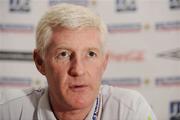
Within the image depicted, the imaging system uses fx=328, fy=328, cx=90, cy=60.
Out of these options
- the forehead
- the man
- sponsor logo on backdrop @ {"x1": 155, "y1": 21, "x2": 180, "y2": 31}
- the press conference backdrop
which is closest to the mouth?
the man

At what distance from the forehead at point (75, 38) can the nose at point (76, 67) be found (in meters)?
0.04

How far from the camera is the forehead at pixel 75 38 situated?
3.04 ft

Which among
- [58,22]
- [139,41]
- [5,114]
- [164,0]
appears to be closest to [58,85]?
[58,22]

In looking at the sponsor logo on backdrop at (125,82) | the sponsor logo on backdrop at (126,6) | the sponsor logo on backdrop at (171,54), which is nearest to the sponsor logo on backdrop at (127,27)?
the sponsor logo on backdrop at (126,6)

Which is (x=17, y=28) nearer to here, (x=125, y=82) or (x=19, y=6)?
(x=19, y=6)

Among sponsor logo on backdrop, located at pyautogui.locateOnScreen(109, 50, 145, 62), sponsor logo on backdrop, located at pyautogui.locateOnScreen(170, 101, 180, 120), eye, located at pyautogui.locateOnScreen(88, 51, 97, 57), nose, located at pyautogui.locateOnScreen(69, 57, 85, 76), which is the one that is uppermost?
eye, located at pyautogui.locateOnScreen(88, 51, 97, 57)

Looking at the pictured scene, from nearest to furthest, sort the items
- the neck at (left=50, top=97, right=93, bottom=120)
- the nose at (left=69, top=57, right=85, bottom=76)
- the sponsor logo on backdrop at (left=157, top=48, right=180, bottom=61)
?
the nose at (left=69, top=57, right=85, bottom=76)
the neck at (left=50, top=97, right=93, bottom=120)
the sponsor logo on backdrop at (left=157, top=48, right=180, bottom=61)

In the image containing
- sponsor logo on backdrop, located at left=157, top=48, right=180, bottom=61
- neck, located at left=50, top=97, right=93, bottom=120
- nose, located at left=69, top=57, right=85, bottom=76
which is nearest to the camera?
nose, located at left=69, top=57, right=85, bottom=76

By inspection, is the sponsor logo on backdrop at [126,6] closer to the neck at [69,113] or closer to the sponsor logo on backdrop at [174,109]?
the sponsor logo on backdrop at [174,109]

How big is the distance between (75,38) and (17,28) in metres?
1.57

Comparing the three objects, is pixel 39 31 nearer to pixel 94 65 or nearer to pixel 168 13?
pixel 94 65

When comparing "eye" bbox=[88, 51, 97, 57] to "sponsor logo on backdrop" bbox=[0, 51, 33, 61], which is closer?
"eye" bbox=[88, 51, 97, 57]

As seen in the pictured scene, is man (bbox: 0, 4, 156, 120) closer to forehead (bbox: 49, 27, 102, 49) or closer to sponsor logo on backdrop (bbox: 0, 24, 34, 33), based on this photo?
forehead (bbox: 49, 27, 102, 49)

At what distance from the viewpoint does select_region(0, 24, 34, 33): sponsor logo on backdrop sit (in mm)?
2396
